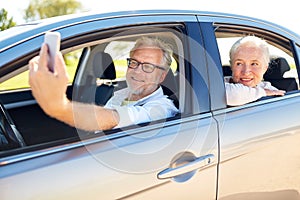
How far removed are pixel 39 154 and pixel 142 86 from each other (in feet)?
2.80

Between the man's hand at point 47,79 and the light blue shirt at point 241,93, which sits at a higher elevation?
the man's hand at point 47,79

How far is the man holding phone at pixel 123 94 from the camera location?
1.40 metres

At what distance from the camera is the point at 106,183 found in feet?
5.28

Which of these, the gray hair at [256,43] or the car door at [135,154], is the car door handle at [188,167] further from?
the gray hair at [256,43]

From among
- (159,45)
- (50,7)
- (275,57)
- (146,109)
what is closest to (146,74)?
(159,45)

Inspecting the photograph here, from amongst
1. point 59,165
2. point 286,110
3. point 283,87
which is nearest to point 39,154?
point 59,165

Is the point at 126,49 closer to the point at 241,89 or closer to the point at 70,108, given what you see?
the point at 241,89

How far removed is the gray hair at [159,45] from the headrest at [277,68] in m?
0.91

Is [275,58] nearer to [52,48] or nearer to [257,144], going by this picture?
[257,144]

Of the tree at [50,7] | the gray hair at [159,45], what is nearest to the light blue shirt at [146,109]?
the gray hair at [159,45]

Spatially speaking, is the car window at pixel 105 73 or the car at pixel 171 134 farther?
the car window at pixel 105 73

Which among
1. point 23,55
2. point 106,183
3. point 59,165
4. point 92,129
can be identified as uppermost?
point 23,55

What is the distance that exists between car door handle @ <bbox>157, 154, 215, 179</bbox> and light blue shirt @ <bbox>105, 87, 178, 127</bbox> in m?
0.27

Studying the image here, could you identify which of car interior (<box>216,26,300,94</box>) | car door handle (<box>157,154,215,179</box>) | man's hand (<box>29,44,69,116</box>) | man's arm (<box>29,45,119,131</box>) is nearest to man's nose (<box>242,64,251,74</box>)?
car interior (<box>216,26,300,94</box>)
